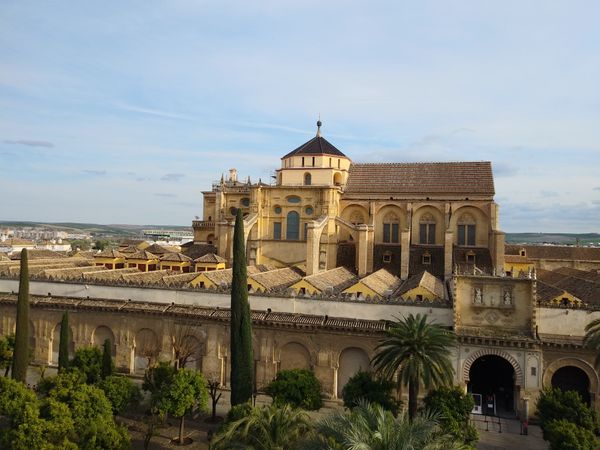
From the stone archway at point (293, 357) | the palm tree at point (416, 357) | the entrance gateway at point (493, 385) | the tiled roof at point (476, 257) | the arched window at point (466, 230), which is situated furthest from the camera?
the arched window at point (466, 230)

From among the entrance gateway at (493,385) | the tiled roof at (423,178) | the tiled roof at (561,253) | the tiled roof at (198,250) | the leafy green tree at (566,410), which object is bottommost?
the entrance gateway at (493,385)

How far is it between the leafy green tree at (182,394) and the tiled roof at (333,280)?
9.18 meters

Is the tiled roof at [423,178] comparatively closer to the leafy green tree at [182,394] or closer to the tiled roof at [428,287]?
the tiled roof at [428,287]

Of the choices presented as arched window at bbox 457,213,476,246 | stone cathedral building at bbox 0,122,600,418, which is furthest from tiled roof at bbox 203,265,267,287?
arched window at bbox 457,213,476,246

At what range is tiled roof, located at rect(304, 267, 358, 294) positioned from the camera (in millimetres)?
27270

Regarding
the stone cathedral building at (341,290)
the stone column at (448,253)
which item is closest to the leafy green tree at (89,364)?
the stone cathedral building at (341,290)

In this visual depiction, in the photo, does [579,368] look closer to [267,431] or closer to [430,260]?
[267,431]

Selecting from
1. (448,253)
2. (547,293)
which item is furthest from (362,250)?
(547,293)

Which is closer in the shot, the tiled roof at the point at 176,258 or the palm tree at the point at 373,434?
the palm tree at the point at 373,434

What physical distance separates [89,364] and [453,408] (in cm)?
1522

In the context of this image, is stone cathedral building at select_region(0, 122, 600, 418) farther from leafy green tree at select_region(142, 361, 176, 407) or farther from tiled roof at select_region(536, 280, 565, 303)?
leafy green tree at select_region(142, 361, 176, 407)

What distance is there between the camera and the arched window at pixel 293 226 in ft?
128

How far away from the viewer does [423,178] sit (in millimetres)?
41500

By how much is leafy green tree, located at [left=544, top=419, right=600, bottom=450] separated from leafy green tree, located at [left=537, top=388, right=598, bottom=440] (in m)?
1.06
